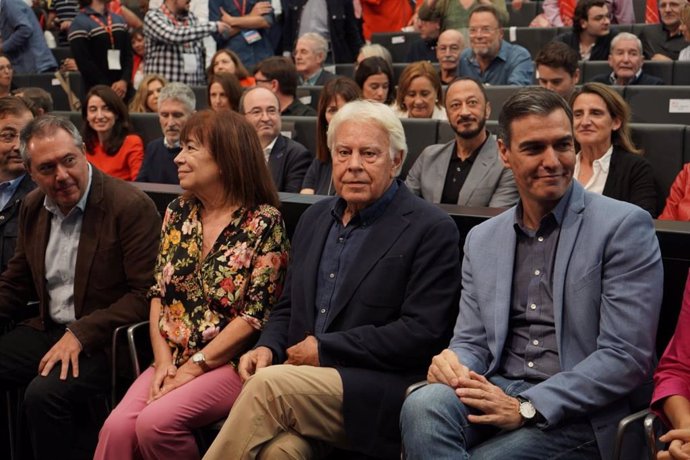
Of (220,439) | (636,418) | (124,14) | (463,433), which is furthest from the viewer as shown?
(124,14)

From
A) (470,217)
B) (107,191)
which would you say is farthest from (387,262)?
(107,191)

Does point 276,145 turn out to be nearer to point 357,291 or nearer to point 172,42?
point 357,291

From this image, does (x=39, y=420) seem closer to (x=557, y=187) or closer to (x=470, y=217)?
(x=470, y=217)

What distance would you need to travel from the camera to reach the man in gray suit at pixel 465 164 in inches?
149

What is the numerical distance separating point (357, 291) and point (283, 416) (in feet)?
1.23

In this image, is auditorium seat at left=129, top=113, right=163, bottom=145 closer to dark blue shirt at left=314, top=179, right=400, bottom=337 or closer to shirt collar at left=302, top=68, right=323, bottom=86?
shirt collar at left=302, top=68, right=323, bottom=86

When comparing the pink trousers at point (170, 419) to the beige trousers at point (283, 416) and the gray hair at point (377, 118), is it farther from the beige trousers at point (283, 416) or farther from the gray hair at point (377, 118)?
the gray hair at point (377, 118)

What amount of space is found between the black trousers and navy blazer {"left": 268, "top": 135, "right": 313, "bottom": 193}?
1453 millimetres

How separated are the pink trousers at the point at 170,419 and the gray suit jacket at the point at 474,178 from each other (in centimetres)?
138

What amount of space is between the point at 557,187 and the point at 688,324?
42 cm

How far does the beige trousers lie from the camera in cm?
242

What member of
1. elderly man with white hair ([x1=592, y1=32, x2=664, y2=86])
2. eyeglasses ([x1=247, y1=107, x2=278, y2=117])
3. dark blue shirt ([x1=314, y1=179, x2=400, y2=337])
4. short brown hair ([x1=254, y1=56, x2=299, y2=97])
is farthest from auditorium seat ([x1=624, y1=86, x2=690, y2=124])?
dark blue shirt ([x1=314, y1=179, x2=400, y2=337])

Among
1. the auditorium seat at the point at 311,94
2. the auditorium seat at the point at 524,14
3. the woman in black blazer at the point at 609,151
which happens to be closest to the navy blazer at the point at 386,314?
the woman in black blazer at the point at 609,151

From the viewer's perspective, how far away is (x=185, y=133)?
2.94 metres
